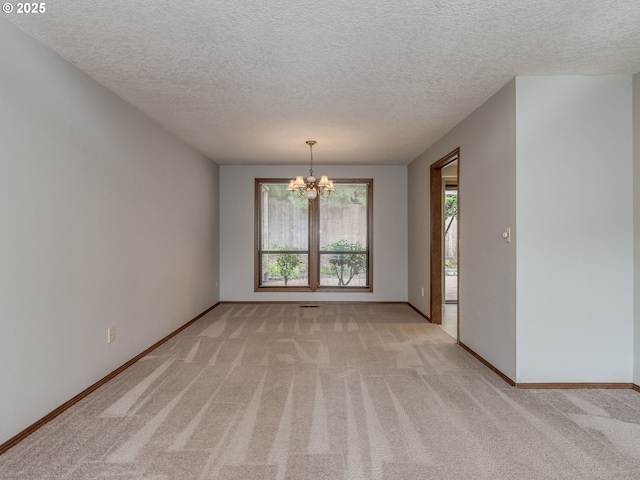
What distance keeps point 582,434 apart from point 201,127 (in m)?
4.41

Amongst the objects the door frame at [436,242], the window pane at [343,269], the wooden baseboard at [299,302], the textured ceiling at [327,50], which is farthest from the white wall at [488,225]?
the window pane at [343,269]

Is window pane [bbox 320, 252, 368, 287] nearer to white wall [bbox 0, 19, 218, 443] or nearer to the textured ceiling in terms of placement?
white wall [bbox 0, 19, 218, 443]

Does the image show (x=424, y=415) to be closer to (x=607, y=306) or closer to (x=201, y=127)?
(x=607, y=306)

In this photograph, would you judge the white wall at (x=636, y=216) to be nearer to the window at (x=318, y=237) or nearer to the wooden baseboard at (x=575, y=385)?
the wooden baseboard at (x=575, y=385)

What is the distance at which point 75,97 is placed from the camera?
2.88 metres

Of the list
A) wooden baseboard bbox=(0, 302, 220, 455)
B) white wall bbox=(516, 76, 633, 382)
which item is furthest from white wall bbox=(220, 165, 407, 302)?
white wall bbox=(516, 76, 633, 382)

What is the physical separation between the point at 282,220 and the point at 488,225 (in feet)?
13.7

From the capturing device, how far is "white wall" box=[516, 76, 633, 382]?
3070mm

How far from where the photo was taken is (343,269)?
7.13 m

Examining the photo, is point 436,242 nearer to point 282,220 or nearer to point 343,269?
point 343,269

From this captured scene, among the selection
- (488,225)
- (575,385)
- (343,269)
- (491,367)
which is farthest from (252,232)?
(575,385)

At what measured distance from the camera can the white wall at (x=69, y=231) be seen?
2252 mm

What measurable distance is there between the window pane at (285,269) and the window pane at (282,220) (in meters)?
0.15

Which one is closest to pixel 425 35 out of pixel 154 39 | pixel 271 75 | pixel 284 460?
pixel 271 75
